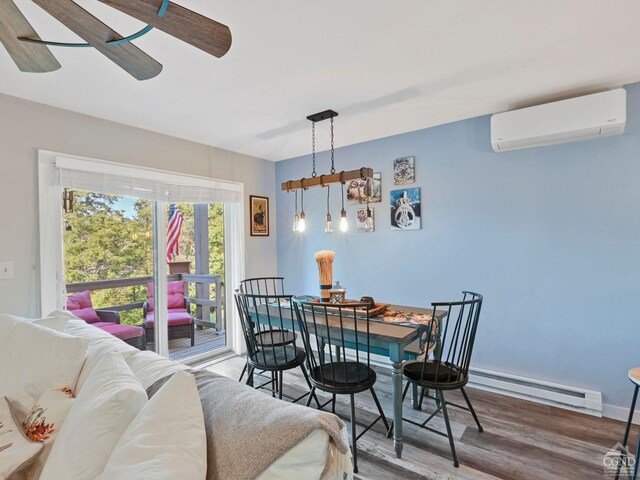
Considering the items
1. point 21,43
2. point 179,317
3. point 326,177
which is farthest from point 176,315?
point 21,43

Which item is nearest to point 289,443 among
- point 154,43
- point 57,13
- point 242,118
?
point 57,13

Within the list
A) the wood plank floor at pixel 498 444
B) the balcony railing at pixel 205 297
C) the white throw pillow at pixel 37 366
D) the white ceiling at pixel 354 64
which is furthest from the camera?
the balcony railing at pixel 205 297

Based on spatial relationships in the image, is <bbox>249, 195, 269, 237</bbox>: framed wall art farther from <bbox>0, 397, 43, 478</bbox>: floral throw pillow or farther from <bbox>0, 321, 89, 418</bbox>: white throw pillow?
<bbox>0, 397, 43, 478</bbox>: floral throw pillow

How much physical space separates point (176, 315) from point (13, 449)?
91.2 inches

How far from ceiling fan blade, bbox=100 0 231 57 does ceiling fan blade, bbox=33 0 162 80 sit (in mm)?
140

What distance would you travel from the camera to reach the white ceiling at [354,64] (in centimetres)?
152

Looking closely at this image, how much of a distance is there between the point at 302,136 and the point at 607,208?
258 cm

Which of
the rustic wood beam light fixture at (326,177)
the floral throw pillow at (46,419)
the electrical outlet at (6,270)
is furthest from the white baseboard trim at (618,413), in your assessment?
the electrical outlet at (6,270)

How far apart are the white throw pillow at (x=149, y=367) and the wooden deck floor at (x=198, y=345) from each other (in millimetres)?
2008

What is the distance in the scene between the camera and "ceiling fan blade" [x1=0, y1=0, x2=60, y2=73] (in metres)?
1.00

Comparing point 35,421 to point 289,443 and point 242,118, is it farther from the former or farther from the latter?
point 242,118

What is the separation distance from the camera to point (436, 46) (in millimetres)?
1778

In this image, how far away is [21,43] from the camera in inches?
44.4

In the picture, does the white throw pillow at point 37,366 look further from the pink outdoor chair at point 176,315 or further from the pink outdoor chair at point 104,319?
the pink outdoor chair at point 176,315
